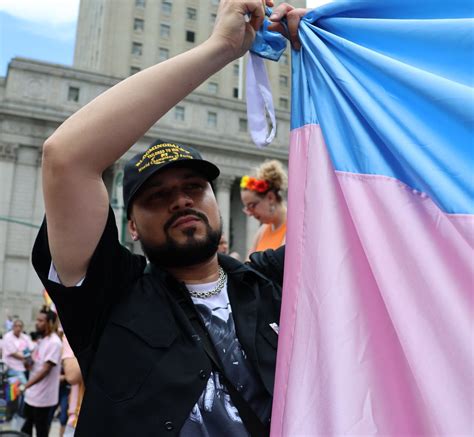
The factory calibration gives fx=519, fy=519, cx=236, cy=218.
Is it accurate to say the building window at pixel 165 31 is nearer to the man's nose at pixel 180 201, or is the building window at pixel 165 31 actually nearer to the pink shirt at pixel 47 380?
the pink shirt at pixel 47 380

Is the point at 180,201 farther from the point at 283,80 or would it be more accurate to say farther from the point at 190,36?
the point at 190,36

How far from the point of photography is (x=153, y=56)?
47000 mm

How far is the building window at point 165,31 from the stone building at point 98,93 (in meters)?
0.31

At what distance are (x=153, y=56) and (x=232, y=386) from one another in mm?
48448

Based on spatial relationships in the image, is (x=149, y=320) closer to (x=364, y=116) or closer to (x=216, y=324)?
(x=216, y=324)

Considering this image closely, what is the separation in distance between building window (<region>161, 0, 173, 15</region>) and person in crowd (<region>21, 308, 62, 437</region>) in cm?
4653

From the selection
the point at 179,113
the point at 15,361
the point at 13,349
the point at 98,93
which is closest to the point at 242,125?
the point at 179,113

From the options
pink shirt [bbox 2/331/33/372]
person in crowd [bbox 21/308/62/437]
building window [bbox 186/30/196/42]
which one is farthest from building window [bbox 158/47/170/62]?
person in crowd [bbox 21/308/62/437]

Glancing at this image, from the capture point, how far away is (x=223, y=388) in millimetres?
1627

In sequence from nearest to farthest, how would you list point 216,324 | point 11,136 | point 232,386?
point 232,386, point 216,324, point 11,136

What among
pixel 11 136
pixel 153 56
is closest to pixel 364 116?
pixel 11 136

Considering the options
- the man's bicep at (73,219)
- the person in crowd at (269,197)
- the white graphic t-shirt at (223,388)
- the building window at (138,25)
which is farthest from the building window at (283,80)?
the man's bicep at (73,219)

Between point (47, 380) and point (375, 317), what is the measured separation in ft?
22.5

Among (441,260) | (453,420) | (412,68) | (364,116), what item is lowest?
(453,420)
